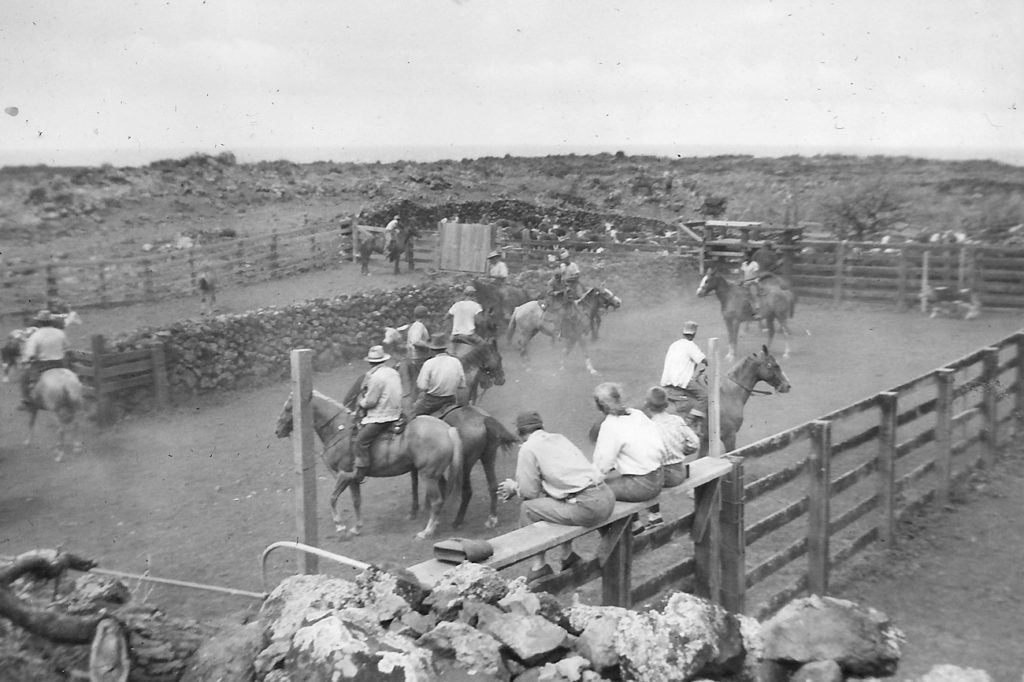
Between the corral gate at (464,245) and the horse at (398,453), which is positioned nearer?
the horse at (398,453)

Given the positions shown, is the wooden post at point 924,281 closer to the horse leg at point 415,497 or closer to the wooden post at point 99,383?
the horse leg at point 415,497

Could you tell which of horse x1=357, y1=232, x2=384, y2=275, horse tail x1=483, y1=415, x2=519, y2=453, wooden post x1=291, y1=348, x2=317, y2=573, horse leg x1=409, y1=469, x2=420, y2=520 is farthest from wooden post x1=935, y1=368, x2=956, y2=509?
horse x1=357, y1=232, x2=384, y2=275

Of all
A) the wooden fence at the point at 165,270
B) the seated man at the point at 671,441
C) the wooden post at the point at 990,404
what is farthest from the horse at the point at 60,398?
the wooden post at the point at 990,404

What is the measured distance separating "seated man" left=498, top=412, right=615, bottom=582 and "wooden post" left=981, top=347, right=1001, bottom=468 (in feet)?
19.4

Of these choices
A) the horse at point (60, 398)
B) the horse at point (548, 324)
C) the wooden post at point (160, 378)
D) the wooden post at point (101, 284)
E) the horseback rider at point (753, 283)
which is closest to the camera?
the horse at point (60, 398)

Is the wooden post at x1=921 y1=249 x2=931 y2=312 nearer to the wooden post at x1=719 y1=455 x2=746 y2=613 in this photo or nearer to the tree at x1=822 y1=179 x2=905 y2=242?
the tree at x1=822 y1=179 x2=905 y2=242

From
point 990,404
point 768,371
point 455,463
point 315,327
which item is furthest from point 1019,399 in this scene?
point 315,327

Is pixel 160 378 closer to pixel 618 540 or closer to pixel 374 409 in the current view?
pixel 374 409

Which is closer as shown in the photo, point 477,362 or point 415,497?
point 415,497

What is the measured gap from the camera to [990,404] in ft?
31.5

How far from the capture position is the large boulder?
12.6 feet

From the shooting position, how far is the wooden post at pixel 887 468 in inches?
305

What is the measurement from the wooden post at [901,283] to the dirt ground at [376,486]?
1.65m

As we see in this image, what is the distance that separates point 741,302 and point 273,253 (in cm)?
732
